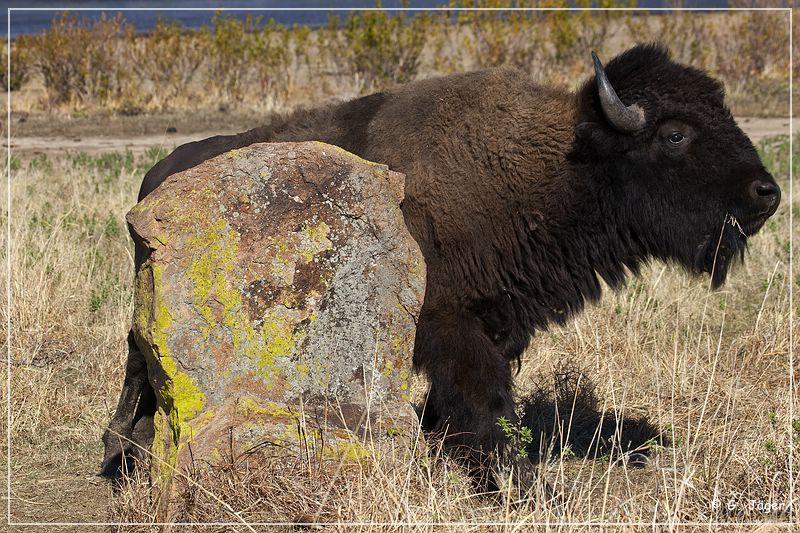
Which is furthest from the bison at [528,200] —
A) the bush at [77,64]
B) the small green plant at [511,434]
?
the bush at [77,64]

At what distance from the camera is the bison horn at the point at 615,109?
5.54 metres

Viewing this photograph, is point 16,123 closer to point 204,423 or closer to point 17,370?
point 17,370

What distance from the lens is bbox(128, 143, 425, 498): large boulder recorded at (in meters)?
5.01

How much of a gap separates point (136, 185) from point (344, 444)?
27.1ft

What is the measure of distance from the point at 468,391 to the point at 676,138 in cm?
189

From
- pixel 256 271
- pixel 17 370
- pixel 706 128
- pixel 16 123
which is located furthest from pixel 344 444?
pixel 16 123

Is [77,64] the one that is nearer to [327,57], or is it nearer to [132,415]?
[327,57]

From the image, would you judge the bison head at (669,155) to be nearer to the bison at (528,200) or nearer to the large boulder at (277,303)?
the bison at (528,200)

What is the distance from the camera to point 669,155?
5.77m

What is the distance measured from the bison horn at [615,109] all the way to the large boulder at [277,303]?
123 cm

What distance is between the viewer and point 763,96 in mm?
22875

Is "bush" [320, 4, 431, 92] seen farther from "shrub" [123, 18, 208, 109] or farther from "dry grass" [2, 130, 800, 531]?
"dry grass" [2, 130, 800, 531]

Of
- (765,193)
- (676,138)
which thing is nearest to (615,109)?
(676,138)

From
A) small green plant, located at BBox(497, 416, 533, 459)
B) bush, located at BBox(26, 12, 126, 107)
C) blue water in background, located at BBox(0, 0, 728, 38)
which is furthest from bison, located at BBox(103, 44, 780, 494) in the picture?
blue water in background, located at BBox(0, 0, 728, 38)
